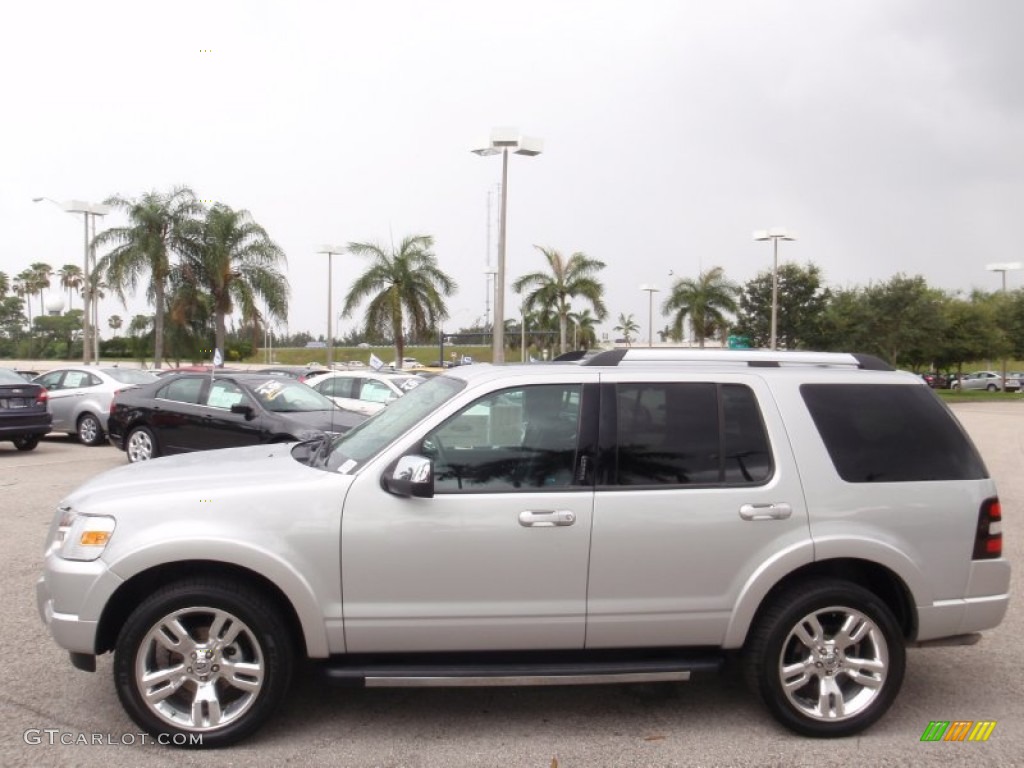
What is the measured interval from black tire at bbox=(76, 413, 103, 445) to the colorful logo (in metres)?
15.0

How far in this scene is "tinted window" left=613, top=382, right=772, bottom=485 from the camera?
4.02 m

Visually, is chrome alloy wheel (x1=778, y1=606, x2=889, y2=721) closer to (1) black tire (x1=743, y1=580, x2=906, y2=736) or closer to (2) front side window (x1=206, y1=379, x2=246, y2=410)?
(1) black tire (x1=743, y1=580, x2=906, y2=736)

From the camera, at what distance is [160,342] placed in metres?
33.8

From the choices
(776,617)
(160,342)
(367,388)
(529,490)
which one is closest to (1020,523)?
(776,617)

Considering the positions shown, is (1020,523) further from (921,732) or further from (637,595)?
(637,595)

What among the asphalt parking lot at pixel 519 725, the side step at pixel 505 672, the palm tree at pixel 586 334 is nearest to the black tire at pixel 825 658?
the asphalt parking lot at pixel 519 725

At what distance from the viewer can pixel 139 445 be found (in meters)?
12.3

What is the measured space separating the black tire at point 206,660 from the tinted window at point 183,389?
8.79m

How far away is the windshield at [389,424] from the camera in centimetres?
406

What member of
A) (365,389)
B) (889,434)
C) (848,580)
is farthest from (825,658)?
(365,389)

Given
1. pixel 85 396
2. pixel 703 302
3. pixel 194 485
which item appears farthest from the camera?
pixel 703 302

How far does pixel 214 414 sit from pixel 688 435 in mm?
8964

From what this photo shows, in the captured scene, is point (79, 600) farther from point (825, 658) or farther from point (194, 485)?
point (825, 658)

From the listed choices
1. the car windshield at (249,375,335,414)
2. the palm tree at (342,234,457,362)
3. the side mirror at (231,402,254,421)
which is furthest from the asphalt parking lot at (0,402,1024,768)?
the palm tree at (342,234,457,362)
